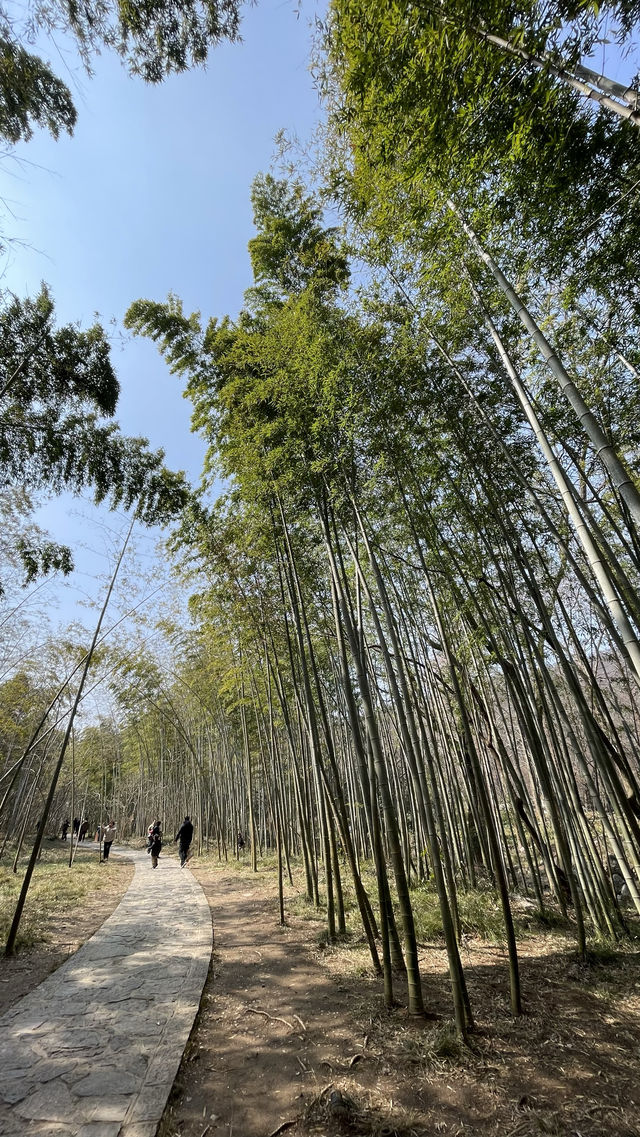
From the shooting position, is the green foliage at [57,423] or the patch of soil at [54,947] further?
the green foliage at [57,423]

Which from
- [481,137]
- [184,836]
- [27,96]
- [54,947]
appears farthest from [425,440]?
[184,836]

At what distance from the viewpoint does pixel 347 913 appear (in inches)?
180

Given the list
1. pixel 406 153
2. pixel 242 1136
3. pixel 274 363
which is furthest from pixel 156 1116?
pixel 406 153

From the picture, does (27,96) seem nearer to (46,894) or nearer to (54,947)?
(54,947)

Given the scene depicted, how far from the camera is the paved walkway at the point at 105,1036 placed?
1854mm

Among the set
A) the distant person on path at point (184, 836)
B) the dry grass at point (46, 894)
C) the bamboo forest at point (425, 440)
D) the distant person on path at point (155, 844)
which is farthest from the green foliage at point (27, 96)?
the distant person on path at point (155, 844)

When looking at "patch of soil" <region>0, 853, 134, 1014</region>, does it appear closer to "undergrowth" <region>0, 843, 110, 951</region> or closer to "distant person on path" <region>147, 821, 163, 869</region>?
"undergrowth" <region>0, 843, 110, 951</region>

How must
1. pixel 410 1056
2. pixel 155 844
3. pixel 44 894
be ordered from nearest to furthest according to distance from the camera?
pixel 410 1056 → pixel 44 894 → pixel 155 844

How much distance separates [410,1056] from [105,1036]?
1.66 meters

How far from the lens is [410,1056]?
217 centimetres

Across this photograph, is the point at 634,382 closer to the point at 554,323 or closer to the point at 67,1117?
the point at 554,323

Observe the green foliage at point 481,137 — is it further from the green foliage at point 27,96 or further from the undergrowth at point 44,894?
the undergrowth at point 44,894

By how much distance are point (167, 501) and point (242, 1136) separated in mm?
5545

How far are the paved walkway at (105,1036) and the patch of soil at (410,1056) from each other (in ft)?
0.45
